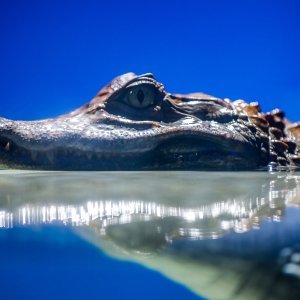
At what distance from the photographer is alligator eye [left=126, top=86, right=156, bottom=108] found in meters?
4.23

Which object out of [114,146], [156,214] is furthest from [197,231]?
[114,146]

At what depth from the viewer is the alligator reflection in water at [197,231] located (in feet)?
1.94

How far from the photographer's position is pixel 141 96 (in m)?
4.28

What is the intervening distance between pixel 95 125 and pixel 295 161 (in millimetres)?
2970

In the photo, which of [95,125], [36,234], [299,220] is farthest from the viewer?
[95,125]

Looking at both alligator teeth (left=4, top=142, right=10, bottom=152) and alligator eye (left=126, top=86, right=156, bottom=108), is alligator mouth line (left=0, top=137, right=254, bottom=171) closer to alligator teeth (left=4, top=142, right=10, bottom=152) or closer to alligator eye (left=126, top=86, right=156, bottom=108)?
alligator teeth (left=4, top=142, right=10, bottom=152)

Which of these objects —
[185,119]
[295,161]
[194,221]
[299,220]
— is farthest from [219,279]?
[295,161]

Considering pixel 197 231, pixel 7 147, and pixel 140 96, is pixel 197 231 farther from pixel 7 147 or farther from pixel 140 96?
pixel 140 96

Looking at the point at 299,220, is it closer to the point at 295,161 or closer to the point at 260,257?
the point at 260,257

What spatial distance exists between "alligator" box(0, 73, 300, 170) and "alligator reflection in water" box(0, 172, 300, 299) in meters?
2.14

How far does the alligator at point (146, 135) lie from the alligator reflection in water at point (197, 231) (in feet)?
7.01

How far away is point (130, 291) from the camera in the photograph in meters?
0.57

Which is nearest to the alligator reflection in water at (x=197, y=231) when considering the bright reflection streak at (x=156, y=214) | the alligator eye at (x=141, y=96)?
the bright reflection streak at (x=156, y=214)

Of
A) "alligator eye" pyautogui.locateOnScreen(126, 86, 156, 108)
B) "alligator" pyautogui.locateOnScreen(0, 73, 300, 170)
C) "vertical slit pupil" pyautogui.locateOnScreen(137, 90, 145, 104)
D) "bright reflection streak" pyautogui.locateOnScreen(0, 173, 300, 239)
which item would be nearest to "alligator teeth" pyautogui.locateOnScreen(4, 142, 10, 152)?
"alligator" pyautogui.locateOnScreen(0, 73, 300, 170)
